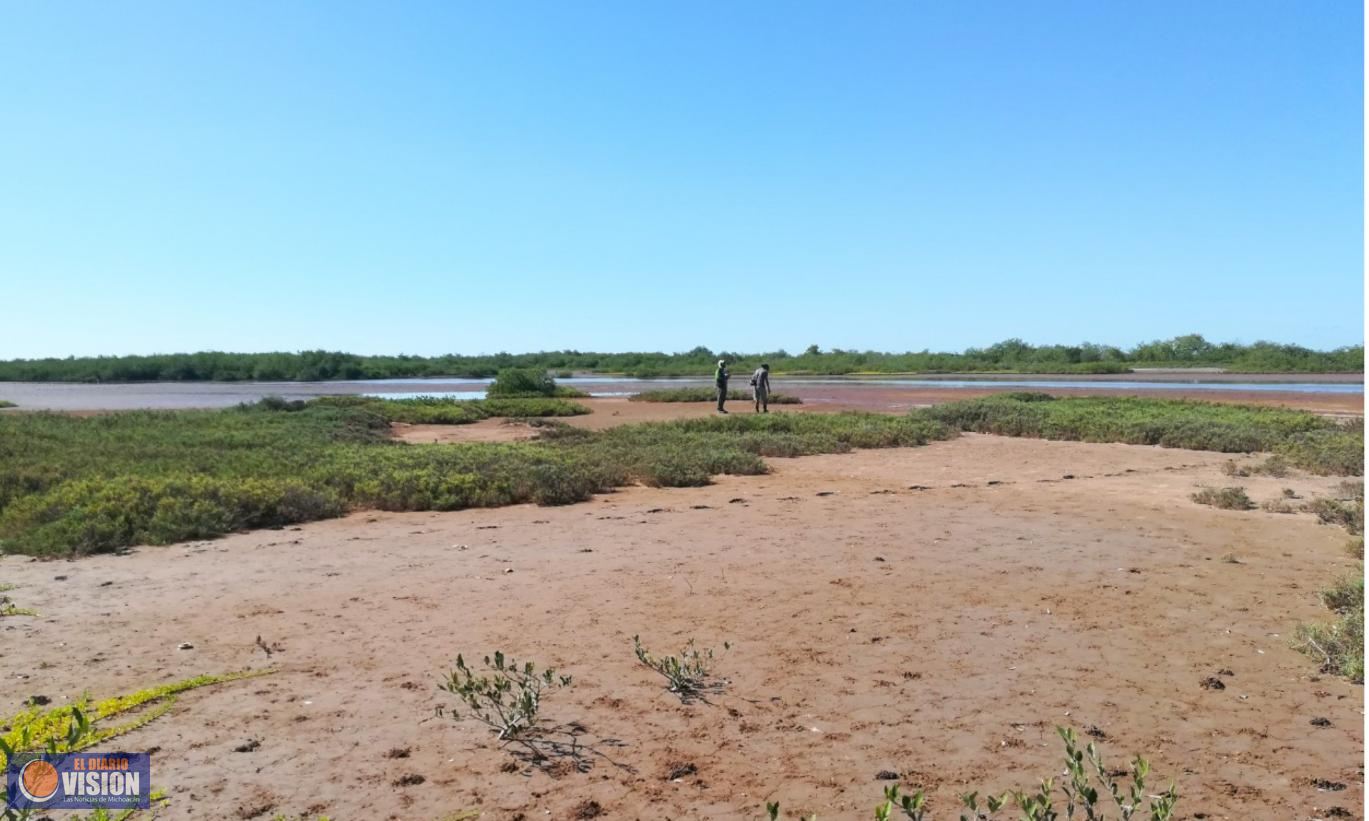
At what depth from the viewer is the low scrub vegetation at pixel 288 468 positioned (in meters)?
10.5

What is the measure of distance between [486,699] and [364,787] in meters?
1.04

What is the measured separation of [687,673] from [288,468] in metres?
9.86

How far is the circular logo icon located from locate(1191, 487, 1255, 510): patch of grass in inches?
479

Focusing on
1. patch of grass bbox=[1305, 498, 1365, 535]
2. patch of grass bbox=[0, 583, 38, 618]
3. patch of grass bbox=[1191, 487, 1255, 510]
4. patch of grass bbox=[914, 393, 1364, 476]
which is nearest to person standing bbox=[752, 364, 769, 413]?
patch of grass bbox=[914, 393, 1364, 476]

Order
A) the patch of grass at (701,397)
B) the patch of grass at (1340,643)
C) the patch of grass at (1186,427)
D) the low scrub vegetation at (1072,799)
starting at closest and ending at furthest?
the low scrub vegetation at (1072,799), the patch of grass at (1340,643), the patch of grass at (1186,427), the patch of grass at (701,397)

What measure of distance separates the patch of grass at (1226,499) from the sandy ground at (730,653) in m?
0.47

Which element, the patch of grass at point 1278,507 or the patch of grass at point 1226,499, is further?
the patch of grass at point 1226,499

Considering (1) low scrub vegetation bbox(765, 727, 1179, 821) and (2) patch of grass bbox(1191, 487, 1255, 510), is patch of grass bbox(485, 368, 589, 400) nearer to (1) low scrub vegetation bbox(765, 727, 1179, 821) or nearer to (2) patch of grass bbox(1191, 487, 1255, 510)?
(2) patch of grass bbox(1191, 487, 1255, 510)

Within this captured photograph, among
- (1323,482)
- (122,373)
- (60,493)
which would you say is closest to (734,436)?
(1323,482)

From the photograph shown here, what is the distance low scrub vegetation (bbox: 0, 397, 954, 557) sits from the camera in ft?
34.4

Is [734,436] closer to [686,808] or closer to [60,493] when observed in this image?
[60,493]

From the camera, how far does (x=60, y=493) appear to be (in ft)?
35.9

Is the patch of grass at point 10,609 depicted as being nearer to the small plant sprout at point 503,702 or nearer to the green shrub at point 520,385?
the small plant sprout at point 503,702

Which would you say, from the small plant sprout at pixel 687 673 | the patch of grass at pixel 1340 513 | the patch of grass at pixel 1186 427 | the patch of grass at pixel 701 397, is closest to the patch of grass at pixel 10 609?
the small plant sprout at pixel 687 673
